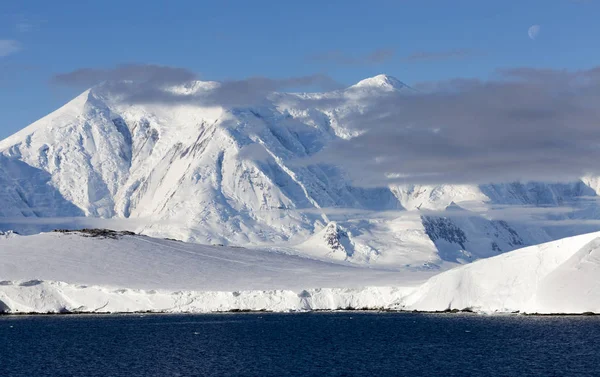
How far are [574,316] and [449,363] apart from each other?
1872 inches

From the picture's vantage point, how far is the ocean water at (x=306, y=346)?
324 feet

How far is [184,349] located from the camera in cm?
11656

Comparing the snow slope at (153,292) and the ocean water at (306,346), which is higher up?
the snow slope at (153,292)

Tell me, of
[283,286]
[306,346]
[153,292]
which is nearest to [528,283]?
[306,346]

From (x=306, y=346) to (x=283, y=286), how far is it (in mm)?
63666

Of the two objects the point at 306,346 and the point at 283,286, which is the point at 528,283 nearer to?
the point at 306,346

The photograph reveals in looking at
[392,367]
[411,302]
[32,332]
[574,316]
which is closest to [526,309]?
[574,316]

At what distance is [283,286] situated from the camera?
183 m

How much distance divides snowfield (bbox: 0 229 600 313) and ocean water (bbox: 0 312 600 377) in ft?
11.3

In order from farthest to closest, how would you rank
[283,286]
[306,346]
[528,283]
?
1. [283,286]
2. [528,283]
3. [306,346]

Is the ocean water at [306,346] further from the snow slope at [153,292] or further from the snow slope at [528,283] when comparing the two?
the snow slope at [153,292]

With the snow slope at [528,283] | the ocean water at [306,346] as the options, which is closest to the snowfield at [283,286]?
the snow slope at [528,283]

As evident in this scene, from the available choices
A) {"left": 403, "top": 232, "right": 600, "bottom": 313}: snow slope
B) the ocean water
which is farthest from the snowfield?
the ocean water

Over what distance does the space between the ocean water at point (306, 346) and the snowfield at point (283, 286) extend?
11.3 feet
